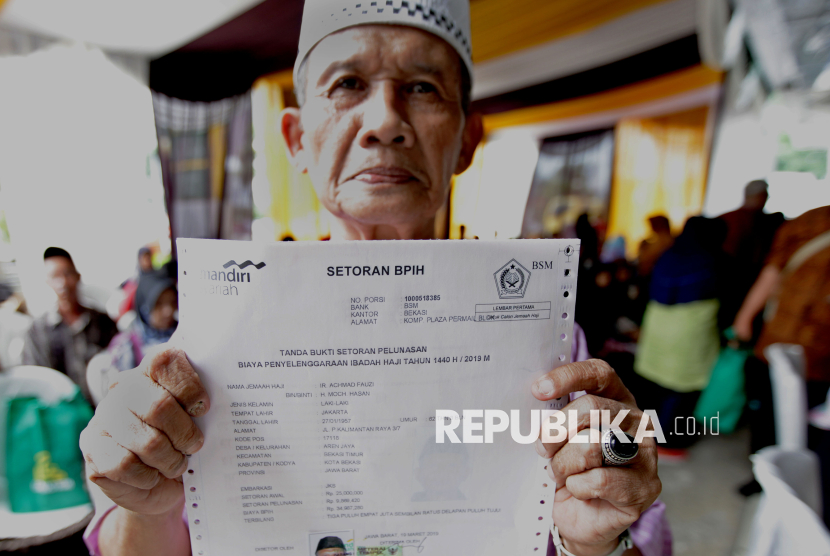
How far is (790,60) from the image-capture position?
6.46 feet

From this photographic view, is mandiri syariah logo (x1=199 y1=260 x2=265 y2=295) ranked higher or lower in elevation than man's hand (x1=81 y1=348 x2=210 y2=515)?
higher

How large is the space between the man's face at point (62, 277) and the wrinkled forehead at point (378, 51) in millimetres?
957

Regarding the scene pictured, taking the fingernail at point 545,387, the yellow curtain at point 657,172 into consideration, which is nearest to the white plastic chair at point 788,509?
the fingernail at point 545,387

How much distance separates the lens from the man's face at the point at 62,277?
3.33ft

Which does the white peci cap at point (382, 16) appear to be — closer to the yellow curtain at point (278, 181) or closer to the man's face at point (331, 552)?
the yellow curtain at point (278, 181)

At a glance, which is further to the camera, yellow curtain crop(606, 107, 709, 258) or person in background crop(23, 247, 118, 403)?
yellow curtain crop(606, 107, 709, 258)

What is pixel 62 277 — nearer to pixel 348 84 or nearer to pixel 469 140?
pixel 348 84

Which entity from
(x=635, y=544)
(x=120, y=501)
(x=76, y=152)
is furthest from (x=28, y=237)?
(x=635, y=544)

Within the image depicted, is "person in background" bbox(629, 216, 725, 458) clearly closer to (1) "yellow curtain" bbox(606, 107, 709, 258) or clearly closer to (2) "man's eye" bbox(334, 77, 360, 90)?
(1) "yellow curtain" bbox(606, 107, 709, 258)

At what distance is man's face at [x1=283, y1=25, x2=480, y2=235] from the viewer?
0.54m

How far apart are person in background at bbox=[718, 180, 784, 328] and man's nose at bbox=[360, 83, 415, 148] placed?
263 centimetres

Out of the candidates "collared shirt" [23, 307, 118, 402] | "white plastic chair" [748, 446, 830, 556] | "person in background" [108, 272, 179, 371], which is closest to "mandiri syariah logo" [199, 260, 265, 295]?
"white plastic chair" [748, 446, 830, 556]

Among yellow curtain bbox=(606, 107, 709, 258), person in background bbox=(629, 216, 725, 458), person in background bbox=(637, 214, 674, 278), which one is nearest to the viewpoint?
person in background bbox=(629, 216, 725, 458)

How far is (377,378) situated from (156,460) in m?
0.27
